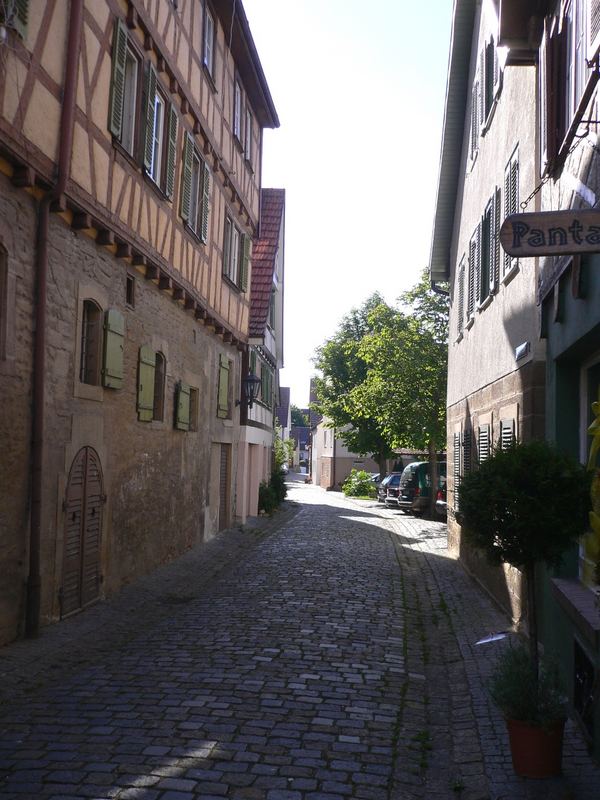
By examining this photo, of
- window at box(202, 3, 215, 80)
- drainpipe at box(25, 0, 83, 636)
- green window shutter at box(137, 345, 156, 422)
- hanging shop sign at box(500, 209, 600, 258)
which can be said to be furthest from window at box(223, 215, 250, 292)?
hanging shop sign at box(500, 209, 600, 258)

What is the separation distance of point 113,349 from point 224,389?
790cm

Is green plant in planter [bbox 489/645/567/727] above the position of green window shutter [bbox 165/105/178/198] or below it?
below

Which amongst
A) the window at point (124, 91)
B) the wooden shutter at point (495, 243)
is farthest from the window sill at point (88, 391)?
the wooden shutter at point (495, 243)

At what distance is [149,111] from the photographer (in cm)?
1178

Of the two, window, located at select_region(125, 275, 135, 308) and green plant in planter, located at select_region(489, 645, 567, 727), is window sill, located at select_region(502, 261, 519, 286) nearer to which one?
window, located at select_region(125, 275, 135, 308)

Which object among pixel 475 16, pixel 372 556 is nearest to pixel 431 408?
pixel 372 556

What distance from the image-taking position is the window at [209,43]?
48.7 feet

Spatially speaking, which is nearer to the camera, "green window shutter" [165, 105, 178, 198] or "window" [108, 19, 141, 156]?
"window" [108, 19, 141, 156]

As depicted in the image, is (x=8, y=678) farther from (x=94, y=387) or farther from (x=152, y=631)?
(x=94, y=387)

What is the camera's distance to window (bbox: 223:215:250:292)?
1777 cm

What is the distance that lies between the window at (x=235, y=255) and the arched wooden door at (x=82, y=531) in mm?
8056

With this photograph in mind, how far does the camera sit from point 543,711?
4.98m

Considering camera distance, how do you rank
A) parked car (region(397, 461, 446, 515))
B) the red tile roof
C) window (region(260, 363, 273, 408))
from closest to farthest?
the red tile roof → window (region(260, 363, 273, 408)) → parked car (region(397, 461, 446, 515))

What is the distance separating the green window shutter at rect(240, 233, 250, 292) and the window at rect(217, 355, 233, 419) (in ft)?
6.13
